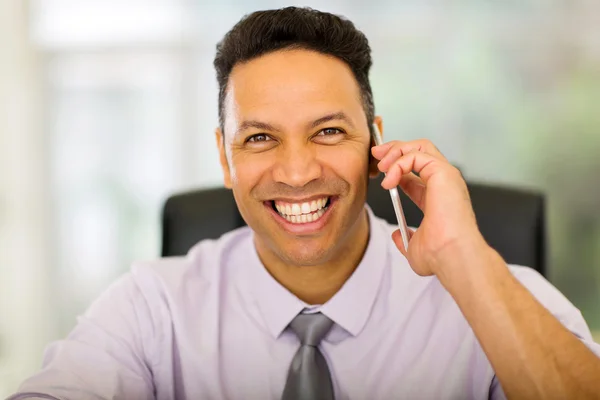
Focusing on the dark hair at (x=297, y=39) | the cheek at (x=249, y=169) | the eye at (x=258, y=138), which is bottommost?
the cheek at (x=249, y=169)

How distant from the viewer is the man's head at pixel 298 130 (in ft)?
4.31

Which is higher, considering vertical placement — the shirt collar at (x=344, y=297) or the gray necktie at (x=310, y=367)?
the shirt collar at (x=344, y=297)

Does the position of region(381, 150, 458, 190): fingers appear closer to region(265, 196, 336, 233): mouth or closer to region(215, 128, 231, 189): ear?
region(265, 196, 336, 233): mouth

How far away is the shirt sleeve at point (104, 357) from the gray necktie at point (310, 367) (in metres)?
0.35

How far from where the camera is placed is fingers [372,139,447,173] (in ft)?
4.07

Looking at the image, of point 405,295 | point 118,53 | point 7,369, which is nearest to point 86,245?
point 7,369

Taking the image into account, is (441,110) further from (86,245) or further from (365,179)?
(86,245)

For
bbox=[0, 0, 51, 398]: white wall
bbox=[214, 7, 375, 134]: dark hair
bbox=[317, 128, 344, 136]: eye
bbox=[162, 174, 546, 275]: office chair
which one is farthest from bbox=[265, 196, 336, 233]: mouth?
bbox=[0, 0, 51, 398]: white wall

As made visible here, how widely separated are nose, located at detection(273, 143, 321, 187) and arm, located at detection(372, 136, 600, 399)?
0.50ft

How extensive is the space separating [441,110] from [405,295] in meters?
1.50

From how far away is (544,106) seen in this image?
275cm

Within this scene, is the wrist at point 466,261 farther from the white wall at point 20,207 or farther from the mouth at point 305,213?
the white wall at point 20,207

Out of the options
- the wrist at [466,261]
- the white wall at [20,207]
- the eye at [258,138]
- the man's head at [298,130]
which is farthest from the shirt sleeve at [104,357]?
the white wall at [20,207]

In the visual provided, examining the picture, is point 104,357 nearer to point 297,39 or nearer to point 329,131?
point 329,131
